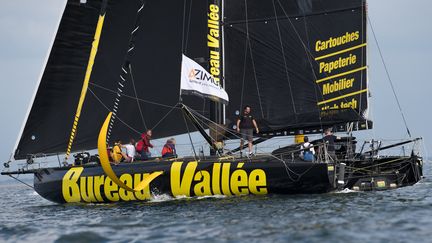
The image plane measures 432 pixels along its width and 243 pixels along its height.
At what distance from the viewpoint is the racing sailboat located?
22984 millimetres

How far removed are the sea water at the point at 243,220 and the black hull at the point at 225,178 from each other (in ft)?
1.06

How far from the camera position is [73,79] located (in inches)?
968

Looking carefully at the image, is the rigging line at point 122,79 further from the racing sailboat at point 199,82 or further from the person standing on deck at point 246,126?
the person standing on deck at point 246,126

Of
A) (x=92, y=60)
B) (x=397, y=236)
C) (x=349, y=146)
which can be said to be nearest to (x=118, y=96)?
(x=92, y=60)

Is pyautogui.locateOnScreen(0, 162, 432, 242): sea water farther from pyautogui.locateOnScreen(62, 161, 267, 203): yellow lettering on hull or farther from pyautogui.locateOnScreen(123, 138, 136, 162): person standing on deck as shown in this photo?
pyautogui.locateOnScreen(123, 138, 136, 162): person standing on deck

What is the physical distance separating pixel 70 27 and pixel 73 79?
5.29ft

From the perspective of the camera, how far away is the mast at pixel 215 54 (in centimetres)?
2350

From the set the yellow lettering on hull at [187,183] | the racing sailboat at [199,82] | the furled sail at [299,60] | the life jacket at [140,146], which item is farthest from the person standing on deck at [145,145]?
the furled sail at [299,60]

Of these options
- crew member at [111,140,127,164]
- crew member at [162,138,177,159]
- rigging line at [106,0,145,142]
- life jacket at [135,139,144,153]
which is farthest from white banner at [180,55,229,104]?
Answer: rigging line at [106,0,145,142]

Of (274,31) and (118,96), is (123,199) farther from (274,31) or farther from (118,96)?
(274,31)

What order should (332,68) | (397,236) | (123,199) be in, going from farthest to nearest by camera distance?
1. (332,68)
2. (123,199)
3. (397,236)

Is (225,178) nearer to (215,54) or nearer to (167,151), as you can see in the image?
(167,151)

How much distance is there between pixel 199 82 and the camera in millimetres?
22281

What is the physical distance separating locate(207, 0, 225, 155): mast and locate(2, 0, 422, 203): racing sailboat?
3 cm
